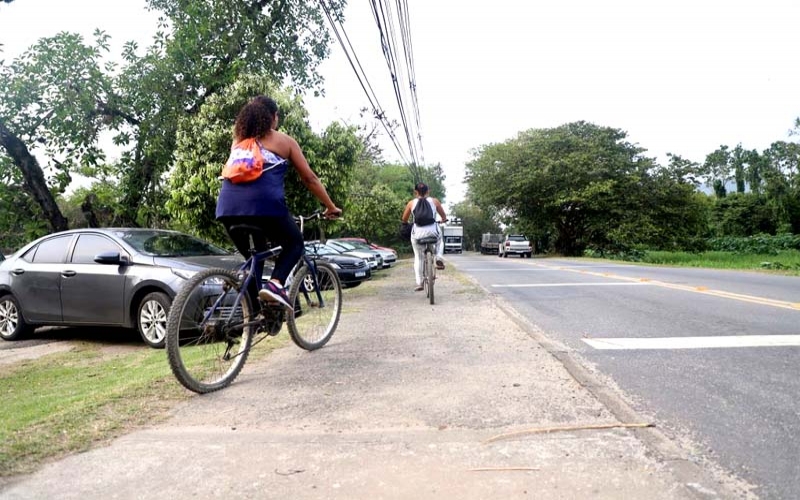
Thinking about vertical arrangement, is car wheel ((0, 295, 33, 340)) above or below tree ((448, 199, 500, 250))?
below

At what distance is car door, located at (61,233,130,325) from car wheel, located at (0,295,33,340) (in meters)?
1.09

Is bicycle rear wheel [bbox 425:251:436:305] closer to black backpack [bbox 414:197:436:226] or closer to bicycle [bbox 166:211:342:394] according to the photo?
black backpack [bbox 414:197:436:226]

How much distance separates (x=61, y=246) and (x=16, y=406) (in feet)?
12.3

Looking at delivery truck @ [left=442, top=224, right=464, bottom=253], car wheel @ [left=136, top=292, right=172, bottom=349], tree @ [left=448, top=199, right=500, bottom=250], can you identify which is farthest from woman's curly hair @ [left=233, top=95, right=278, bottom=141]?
tree @ [left=448, top=199, right=500, bottom=250]

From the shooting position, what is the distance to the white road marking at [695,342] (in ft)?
15.0

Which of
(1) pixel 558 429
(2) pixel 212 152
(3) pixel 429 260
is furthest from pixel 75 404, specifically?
(2) pixel 212 152

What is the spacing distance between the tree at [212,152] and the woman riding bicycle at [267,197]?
24.0 feet

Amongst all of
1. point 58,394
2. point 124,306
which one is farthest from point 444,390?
point 124,306

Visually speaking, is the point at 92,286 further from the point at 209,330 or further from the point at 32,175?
the point at 32,175

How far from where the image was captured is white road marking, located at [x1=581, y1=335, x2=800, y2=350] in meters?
4.57

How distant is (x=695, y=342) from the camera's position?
15.5ft

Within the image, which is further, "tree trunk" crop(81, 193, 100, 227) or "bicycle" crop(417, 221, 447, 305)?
"tree trunk" crop(81, 193, 100, 227)

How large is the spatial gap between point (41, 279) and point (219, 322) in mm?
4929

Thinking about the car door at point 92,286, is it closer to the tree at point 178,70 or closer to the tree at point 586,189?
the tree at point 178,70
